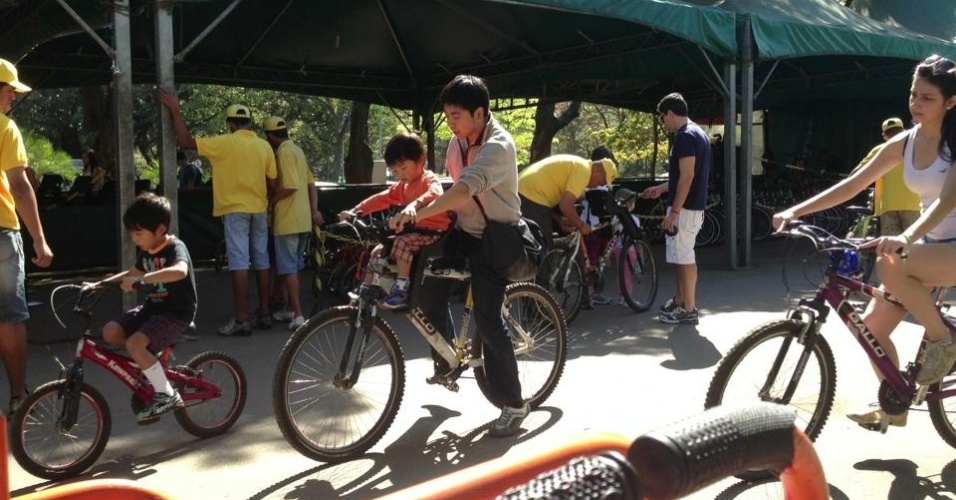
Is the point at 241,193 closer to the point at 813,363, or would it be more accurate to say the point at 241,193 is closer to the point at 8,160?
the point at 8,160

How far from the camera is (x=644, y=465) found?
119cm

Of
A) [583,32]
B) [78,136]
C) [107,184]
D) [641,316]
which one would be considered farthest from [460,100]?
[78,136]

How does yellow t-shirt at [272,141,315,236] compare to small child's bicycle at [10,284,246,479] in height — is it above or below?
above

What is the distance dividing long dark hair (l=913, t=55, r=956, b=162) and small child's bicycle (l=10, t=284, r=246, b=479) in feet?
12.9

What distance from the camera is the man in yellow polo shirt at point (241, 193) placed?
26.1 feet

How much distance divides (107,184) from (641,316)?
8.99 m

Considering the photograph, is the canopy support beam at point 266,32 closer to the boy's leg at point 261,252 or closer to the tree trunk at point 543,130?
the boy's leg at point 261,252

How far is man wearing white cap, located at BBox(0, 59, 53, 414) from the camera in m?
5.39

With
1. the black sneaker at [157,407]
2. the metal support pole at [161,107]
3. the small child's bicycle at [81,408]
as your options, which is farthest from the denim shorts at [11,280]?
the metal support pole at [161,107]

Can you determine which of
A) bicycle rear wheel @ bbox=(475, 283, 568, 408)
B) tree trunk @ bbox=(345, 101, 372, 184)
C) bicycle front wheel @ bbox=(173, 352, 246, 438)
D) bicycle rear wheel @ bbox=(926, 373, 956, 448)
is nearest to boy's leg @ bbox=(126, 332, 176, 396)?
bicycle front wheel @ bbox=(173, 352, 246, 438)

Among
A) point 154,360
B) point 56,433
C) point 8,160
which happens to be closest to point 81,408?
point 56,433

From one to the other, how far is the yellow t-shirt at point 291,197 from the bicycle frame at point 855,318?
5319 mm

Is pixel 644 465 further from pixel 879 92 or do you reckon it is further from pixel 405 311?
pixel 879 92

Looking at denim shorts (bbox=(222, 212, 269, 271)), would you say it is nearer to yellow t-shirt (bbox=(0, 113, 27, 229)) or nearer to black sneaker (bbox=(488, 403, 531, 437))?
yellow t-shirt (bbox=(0, 113, 27, 229))
